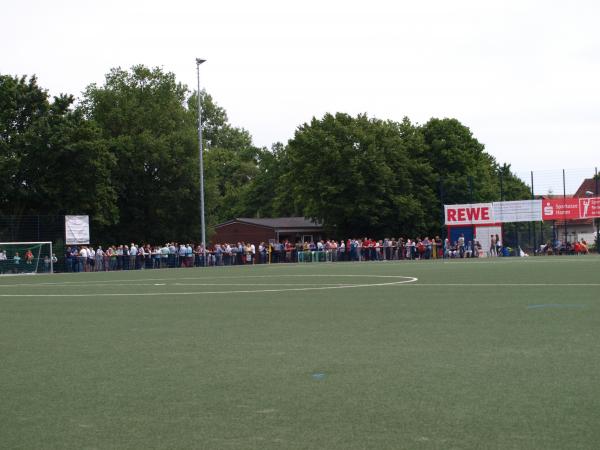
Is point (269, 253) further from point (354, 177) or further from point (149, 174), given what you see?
point (149, 174)

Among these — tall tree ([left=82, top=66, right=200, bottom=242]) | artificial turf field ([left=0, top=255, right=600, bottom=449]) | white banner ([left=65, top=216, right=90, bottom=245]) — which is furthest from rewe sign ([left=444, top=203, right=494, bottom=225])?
artificial turf field ([left=0, top=255, right=600, bottom=449])

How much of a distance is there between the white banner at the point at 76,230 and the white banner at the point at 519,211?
2587 cm

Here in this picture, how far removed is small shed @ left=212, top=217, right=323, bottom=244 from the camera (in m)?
80.4

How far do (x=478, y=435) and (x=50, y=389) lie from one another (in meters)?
3.49

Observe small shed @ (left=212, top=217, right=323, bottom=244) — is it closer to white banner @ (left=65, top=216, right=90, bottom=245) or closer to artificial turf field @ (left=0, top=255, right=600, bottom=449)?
white banner @ (left=65, top=216, right=90, bottom=245)

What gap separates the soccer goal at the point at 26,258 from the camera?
42.8 meters

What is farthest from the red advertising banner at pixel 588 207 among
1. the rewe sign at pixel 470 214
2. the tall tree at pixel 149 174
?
the tall tree at pixel 149 174

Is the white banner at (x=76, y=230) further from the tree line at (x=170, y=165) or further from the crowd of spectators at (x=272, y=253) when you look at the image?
the tree line at (x=170, y=165)

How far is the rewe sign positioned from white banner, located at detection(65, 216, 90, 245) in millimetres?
23849

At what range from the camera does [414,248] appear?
5659cm

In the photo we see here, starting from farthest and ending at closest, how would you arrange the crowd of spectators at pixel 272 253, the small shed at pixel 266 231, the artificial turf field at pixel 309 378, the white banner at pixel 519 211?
the small shed at pixel 266 231
the white banner at pixel 519 211
the crowd of spectators at pixel 272 253
the artificial turf field at pixel 309 378

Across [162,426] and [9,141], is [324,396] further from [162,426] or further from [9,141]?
[9,141]

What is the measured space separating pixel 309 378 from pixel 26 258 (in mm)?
39646

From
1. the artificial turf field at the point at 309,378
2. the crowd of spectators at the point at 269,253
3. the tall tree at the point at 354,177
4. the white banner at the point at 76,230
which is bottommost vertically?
the artificial turf field at the point at 309,378
